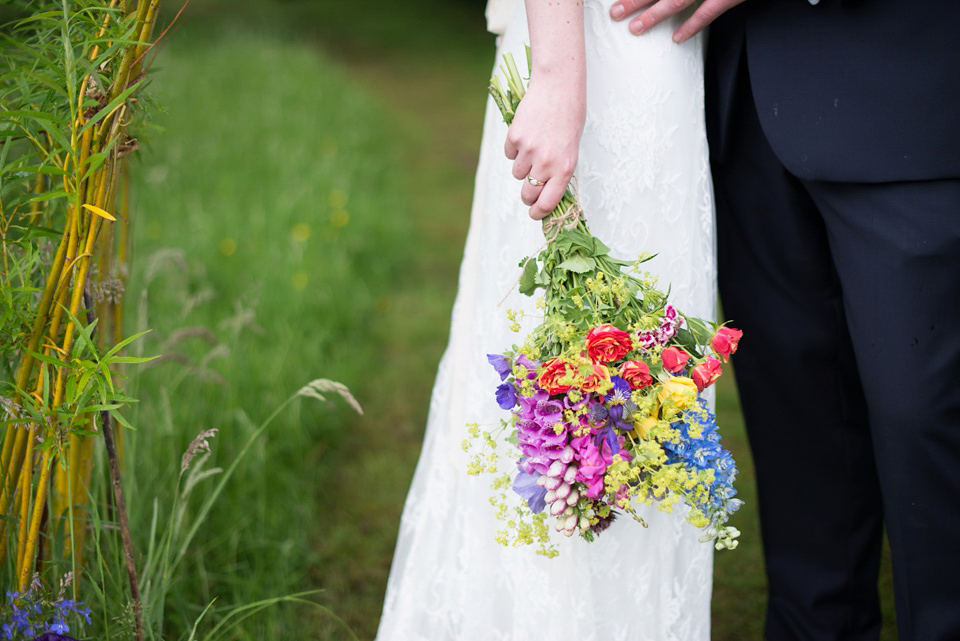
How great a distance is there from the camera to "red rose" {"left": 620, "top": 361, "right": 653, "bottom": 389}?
46.6 inches

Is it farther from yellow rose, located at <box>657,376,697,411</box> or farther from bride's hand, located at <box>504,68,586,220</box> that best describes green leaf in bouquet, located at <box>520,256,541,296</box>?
yellow rose, located at <box>657,376,697,411</box>

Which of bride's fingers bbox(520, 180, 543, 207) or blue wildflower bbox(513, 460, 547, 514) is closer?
blue wildflower bbox(513, 460, 547, 514)

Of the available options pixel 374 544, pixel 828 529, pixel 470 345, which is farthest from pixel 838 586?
pixel 374 544

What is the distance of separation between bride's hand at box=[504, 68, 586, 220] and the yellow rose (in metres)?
0.34

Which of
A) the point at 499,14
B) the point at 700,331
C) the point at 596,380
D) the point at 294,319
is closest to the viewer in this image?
the point at 596,380

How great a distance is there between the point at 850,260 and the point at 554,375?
1.92 feet

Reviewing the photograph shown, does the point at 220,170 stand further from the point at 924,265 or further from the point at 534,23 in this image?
the point at 924,265

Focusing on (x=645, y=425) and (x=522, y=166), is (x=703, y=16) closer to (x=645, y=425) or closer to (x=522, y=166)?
(x=522, y=166)

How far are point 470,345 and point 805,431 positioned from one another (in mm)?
704

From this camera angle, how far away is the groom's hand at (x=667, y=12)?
1416 millimetres

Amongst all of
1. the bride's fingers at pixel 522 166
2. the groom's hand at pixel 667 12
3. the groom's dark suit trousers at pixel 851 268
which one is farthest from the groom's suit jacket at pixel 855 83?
the bride's fingers at pixel 522 166

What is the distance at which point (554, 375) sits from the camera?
117 centimetres

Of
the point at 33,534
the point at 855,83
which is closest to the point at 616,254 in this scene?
the point at 855,83

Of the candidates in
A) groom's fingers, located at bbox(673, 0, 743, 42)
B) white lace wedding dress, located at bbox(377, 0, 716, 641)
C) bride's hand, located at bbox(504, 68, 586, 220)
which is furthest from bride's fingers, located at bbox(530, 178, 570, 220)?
groom's fingers, located at bbox(673, 0, 743, 42)
